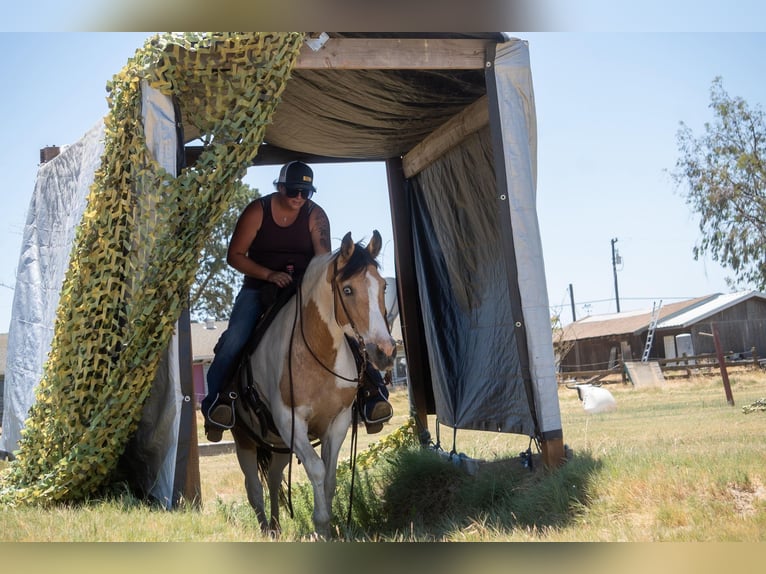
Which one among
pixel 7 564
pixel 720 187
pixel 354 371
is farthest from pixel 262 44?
pixel 720 187

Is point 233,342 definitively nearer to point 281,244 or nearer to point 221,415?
point 221,415

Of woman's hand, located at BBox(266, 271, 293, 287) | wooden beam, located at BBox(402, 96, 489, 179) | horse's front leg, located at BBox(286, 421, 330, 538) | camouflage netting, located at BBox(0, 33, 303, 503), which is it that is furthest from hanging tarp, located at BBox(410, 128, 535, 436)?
camouflage netting, located at BBox(0, 33, 303, 503)

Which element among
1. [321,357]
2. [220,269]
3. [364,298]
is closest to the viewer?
[364,298]

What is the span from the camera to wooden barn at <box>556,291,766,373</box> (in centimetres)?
3700

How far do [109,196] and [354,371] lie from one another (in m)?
2.31

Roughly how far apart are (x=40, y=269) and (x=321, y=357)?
4.57 metres

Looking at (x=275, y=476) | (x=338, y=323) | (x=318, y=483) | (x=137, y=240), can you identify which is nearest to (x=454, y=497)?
(x=275, y=476)

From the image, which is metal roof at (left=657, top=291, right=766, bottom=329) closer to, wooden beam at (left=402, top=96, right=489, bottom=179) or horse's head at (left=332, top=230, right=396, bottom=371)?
wooden beam at (left=402, top=96, right=489, bottom=179)

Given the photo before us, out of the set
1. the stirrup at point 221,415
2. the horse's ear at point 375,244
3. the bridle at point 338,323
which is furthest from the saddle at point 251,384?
the horse's ear at point 375,244

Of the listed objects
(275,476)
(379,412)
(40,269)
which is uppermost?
(40,269)

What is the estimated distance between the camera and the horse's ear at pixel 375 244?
221 inches

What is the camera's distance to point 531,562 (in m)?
3.84

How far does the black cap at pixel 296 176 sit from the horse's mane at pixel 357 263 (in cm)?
129

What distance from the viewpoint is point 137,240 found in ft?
19.6
